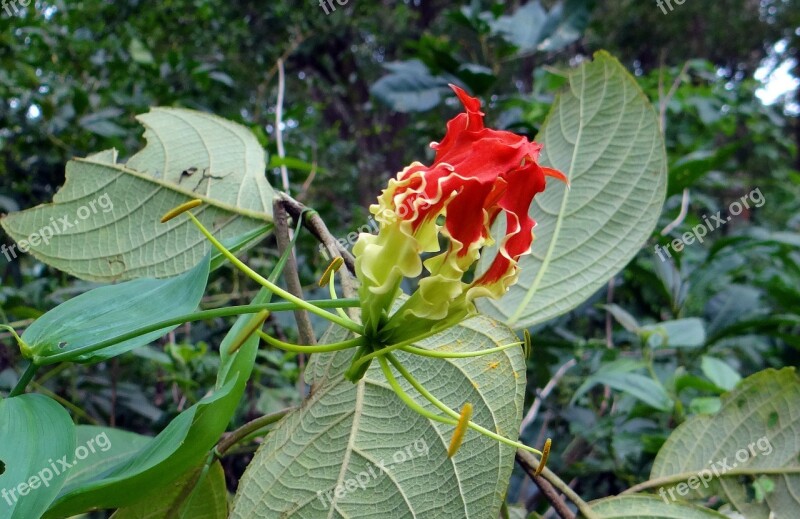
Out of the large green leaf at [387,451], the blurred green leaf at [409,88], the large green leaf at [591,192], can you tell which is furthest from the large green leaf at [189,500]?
the blurred green leaf at [409,88]

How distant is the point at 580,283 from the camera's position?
667 mm

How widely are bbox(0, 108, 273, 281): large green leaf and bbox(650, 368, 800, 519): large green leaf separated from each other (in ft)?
1.63

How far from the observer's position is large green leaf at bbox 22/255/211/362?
0.44 metres

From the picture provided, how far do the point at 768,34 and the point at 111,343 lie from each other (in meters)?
7.72

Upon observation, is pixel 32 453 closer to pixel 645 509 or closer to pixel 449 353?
pixel 449 353

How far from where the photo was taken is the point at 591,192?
694 mm

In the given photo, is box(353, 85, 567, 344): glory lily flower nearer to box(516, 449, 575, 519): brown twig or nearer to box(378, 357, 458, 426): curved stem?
box(378, 357, 458, 426): curved stem

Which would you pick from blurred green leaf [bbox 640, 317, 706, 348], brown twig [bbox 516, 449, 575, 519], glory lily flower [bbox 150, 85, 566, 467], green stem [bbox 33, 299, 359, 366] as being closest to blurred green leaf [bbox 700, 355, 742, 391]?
blurred green leaf [bbox 640, 317, 706, 348]

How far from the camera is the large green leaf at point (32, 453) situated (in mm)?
370

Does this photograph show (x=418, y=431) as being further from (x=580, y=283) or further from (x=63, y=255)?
(x=63, y=255)

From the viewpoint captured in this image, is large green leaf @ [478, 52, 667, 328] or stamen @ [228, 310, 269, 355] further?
large green leaf @ [478, 52, 667, 328]

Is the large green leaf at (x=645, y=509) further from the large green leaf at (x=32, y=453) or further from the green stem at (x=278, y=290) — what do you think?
the large green leaf at (x=32, y=453)

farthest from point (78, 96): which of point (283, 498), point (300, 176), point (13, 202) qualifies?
point (283, 498)

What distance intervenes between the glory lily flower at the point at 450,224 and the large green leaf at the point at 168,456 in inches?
4.3
